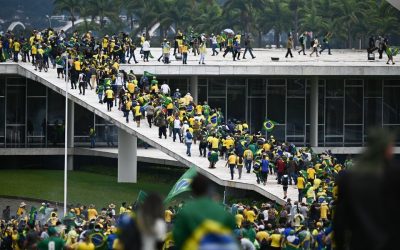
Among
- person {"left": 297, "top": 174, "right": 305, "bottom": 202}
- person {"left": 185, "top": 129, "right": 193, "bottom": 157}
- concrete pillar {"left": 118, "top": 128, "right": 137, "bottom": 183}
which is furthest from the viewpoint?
concrete pillar {"left": 118, "top": 128, "right": 137, "bottom": 183}

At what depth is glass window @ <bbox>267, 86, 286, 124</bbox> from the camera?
2205 inches

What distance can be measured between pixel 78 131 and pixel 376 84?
11.9 meters

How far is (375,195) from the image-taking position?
9.23 meters

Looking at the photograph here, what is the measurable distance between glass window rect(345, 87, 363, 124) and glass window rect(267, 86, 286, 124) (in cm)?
254

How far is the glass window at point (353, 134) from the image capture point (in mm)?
55844

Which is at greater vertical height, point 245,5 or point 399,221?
point 245,5

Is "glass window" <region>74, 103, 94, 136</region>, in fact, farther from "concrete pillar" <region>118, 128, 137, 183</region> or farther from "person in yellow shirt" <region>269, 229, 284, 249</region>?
"person in yellow shirt" <region>269, 229, 284, 249</region>

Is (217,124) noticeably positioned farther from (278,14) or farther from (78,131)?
(278,14)

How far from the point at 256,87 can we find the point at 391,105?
5.55 metres

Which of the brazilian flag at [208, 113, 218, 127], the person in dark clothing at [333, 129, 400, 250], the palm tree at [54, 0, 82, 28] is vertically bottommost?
the person in dark clothing at [333, 129, 400, 250]

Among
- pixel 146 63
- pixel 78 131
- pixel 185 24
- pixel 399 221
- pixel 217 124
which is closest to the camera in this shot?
pixel 399 221

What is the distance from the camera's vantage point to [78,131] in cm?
5444

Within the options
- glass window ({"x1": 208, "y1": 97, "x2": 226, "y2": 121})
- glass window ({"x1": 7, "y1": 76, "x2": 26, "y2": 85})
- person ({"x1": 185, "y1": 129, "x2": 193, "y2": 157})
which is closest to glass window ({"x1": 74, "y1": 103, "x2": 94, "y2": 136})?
glass window ({"x1": 7, "y1": 76, "x2": 26, "y2": 85})

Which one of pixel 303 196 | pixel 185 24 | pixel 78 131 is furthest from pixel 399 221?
pixel 185 24
